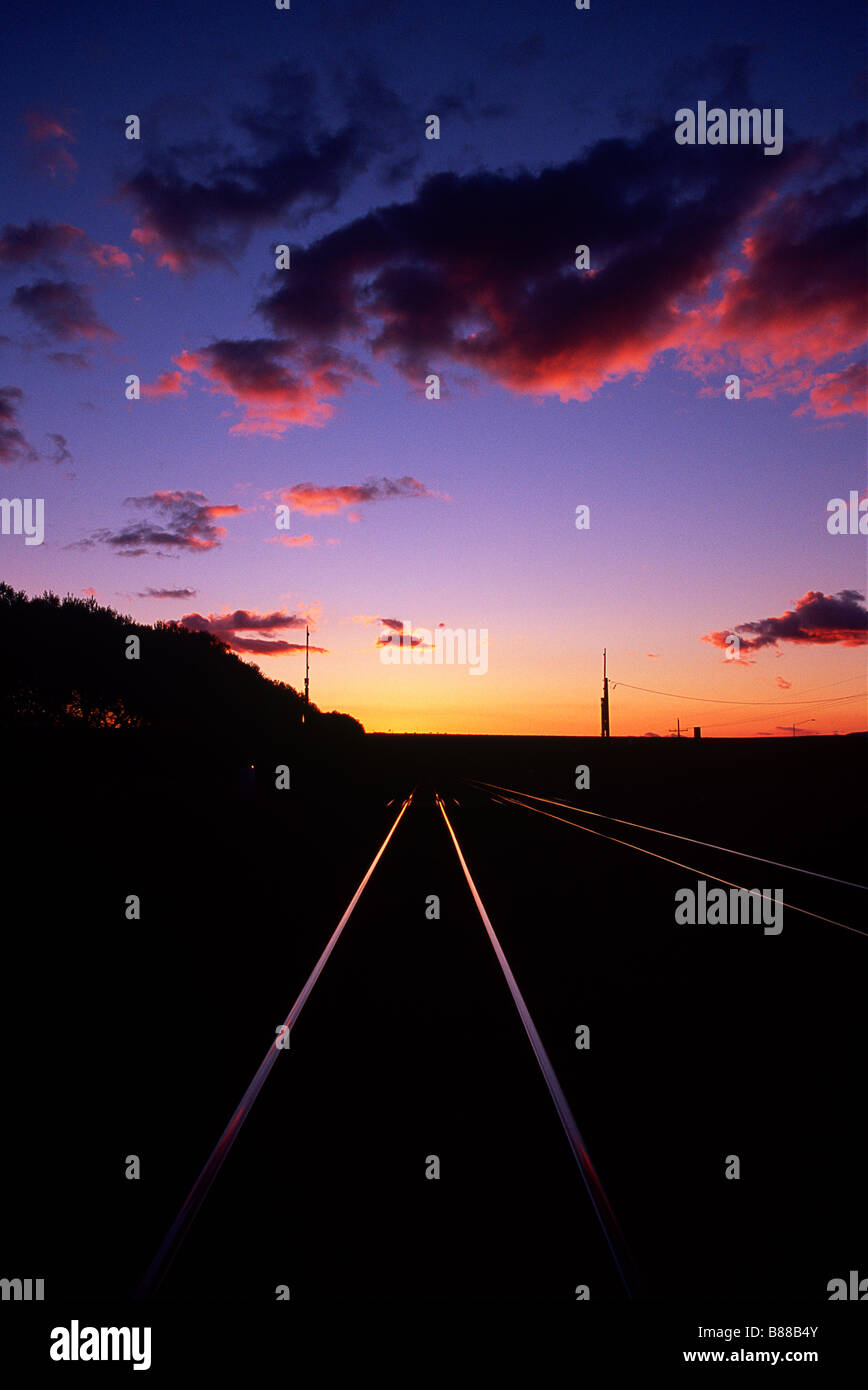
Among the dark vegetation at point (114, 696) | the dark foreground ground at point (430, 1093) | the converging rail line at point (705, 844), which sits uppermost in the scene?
the dark vegetation at point (114, 696)

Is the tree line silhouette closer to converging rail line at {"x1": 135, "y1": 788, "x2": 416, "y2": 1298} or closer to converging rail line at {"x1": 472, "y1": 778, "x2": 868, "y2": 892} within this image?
converging rail line at {"x1": 472, "y1": 778, "x2": 868, "y2": 892}

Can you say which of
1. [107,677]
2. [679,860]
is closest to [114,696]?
[107,677]

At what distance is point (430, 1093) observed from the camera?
5027 millimetres

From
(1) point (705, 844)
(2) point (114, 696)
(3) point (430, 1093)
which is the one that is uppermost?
(2) point (114, 696)

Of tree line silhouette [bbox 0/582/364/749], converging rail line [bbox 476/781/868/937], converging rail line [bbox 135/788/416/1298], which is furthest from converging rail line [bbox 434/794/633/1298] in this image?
tree line silhouette [bbox 0/582/364/749]

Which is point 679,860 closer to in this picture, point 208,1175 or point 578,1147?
point 578,1147

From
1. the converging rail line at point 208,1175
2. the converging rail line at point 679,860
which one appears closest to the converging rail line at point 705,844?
the converging rail line at point 679,860

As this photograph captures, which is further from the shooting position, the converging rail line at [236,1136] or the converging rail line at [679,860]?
the converging rail line at [679,860]

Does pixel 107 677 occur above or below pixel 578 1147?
above

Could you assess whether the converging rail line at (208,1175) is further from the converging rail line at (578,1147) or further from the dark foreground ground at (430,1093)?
the converging rail line at (578,1147)

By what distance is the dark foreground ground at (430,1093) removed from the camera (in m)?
3.45

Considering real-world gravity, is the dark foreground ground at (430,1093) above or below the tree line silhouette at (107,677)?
below

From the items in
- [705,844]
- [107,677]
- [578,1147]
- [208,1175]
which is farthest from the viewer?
[107,677]
